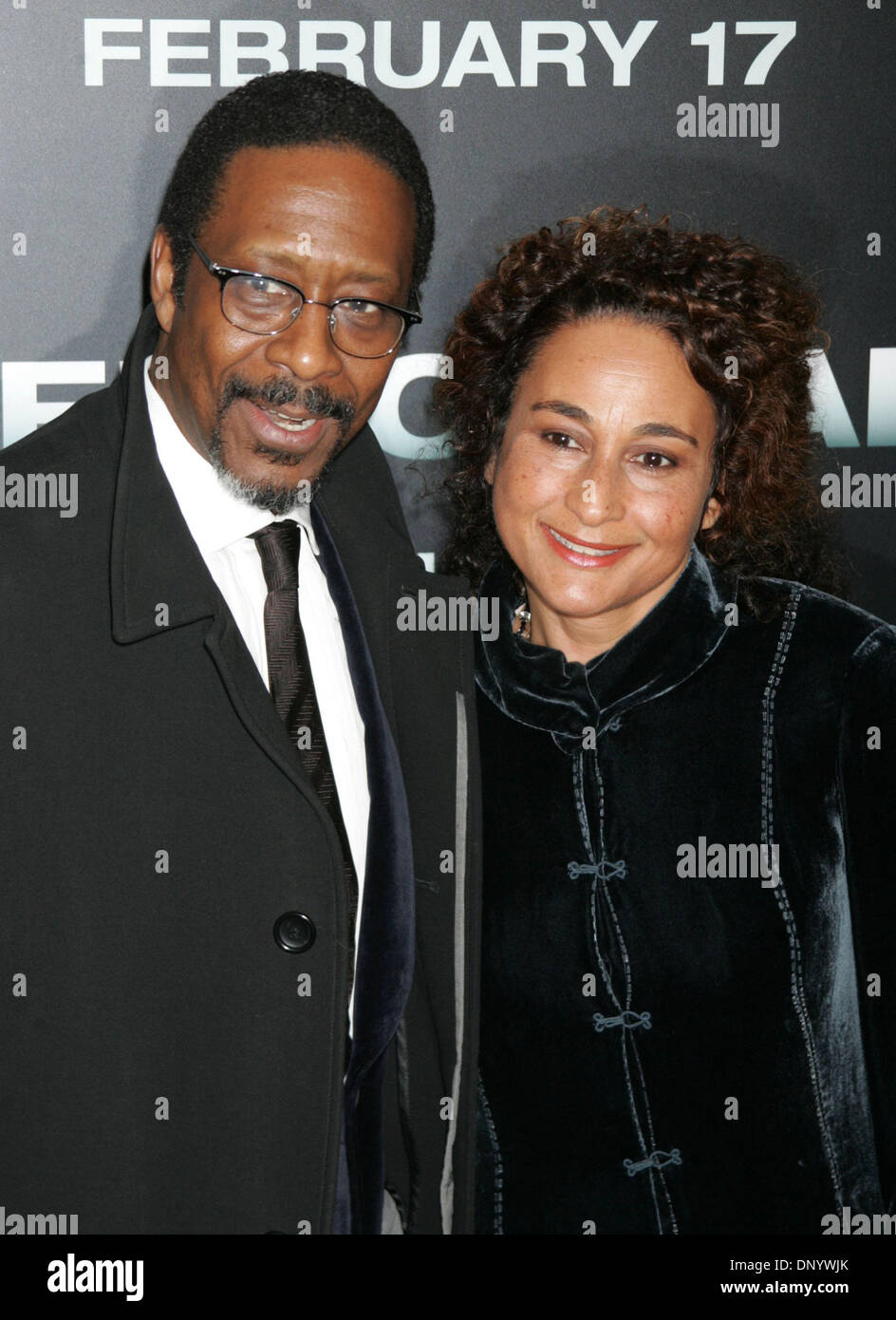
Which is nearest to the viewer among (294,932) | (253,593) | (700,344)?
(294,932)

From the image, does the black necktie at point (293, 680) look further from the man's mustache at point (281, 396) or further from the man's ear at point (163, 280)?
the man's ear at point (163, 280)

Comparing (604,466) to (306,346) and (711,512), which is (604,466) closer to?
(711,512)

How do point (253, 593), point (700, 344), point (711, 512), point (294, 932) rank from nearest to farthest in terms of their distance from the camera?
point (294, 932) → point (253, 593) → point (700, 344) → point (711, 512)

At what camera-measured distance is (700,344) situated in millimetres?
1840

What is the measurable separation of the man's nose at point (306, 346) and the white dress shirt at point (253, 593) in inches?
7.6

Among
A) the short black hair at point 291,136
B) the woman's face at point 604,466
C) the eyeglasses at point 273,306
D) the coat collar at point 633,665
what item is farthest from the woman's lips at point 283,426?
the coat collar at point 633,665

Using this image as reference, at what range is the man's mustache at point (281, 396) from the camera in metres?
1.63

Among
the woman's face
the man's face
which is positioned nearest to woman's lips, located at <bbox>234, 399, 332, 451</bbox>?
the man's face

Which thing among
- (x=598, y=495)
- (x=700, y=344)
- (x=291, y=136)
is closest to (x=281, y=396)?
(x=291, y=136)

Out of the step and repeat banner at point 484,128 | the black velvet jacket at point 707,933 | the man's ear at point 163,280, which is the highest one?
the step and repeat banner at point 484,128

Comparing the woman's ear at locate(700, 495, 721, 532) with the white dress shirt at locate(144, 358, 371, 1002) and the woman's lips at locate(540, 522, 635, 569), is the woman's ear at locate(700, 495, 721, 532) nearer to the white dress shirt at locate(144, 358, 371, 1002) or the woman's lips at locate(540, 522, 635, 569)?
Result: the woman's lips at locate(540, 522, 635, 569)

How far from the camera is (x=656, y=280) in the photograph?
185cm

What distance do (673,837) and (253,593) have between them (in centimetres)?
73
